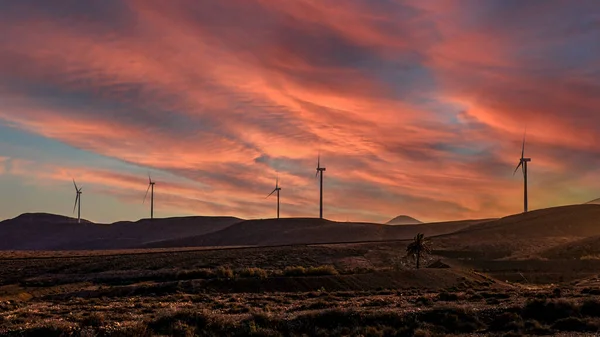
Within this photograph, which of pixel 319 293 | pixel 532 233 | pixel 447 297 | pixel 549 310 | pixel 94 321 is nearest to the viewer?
pixel 94 321

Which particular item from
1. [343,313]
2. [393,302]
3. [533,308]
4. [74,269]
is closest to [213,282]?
[393,302]

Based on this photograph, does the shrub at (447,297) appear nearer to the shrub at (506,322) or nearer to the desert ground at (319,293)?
the desert ground at (319,293)

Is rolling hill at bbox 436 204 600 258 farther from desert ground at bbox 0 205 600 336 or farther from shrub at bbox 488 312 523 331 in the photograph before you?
shrub at bbox 488 312 523 331

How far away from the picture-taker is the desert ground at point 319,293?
3005cm

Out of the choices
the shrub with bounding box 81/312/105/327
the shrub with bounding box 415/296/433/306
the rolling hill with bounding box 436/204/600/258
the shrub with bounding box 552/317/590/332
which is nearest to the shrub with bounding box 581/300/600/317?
the shrub with bounding box 552/317/590/332

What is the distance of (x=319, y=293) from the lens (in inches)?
2136

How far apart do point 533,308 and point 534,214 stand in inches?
6638

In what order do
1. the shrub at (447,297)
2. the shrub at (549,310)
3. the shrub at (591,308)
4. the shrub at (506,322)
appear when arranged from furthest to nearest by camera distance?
the shrub at (447,297) < the shrub at (591,308) < the shrub at (549,310) < the shrub at (506,322)

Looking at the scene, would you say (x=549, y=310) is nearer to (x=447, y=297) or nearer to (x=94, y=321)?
(x=447, y=297)

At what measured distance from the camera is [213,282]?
60688mm

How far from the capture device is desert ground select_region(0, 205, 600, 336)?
30047 millimetres

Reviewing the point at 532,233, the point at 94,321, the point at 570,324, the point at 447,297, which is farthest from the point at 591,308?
the point at 532,233

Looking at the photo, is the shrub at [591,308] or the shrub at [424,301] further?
the shrub at [424,301]

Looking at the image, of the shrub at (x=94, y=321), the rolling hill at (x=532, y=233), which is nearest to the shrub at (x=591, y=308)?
the shrub at (x=94, y=321)
